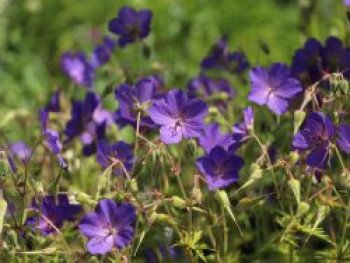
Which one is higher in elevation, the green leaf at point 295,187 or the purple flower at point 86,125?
the purple flower at point 86,125

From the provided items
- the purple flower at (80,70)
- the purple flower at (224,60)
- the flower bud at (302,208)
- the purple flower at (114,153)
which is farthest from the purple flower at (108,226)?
the purple flower at (80,70)

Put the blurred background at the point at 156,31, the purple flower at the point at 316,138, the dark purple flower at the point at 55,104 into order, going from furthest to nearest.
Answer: the blurred background at the point at 156,31 → the dark purple flower at the point at 55,104 → the purple flower at the point at 316,138

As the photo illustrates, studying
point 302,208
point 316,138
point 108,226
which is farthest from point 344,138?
point 108,226

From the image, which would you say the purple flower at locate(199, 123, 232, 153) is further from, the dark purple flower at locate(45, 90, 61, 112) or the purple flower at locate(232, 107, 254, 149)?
the dark purple flower at locate(45, 90, 61, 112)

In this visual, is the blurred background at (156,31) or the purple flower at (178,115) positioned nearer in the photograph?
the purple flower at (178,115)

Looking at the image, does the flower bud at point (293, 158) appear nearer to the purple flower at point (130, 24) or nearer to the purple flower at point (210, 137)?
the purple flower at point (210, 137)

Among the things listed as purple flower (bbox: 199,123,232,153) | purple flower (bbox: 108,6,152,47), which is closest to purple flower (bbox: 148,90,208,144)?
purple flower (bbox: 199,123,232,153)

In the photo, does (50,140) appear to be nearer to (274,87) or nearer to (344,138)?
Result: (274,87)
